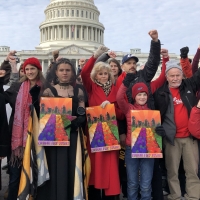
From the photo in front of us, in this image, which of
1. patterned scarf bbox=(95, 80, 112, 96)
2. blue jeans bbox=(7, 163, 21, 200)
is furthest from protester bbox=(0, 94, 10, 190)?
patterned scarf bbox=(95, 80, 112, 96)

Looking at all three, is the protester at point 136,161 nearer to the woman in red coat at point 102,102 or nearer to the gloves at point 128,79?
the gloves at point 128,79

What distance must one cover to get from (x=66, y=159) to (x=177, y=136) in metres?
1.83

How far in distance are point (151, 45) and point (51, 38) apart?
238 ft

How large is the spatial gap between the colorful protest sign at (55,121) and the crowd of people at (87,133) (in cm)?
11

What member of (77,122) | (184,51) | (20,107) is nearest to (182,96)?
(184,51)

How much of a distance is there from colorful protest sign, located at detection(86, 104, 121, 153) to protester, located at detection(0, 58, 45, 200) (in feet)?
2.72

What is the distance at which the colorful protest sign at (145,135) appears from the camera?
4270 mm

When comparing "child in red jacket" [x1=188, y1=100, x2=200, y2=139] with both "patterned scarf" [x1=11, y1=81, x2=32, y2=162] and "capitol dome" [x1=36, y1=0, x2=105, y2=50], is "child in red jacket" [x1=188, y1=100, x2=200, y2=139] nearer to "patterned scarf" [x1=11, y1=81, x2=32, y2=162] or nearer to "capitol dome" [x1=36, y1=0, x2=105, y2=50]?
"patterned scarf" [x1=11, y1=81, x2=32, y2=162]

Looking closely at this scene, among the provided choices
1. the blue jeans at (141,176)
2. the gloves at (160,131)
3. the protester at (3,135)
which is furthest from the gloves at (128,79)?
the protester at (3,135)

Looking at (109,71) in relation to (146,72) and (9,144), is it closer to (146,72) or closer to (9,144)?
(146,72)

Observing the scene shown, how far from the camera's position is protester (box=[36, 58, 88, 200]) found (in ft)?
→ 13.1

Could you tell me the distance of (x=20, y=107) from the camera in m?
4.44

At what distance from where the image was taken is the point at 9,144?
4492 millimetres

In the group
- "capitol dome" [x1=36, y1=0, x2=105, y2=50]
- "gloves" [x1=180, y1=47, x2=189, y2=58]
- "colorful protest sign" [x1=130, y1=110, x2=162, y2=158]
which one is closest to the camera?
"colorful protest sign" [x1=130, y1=110, x2=162, y2=158]
